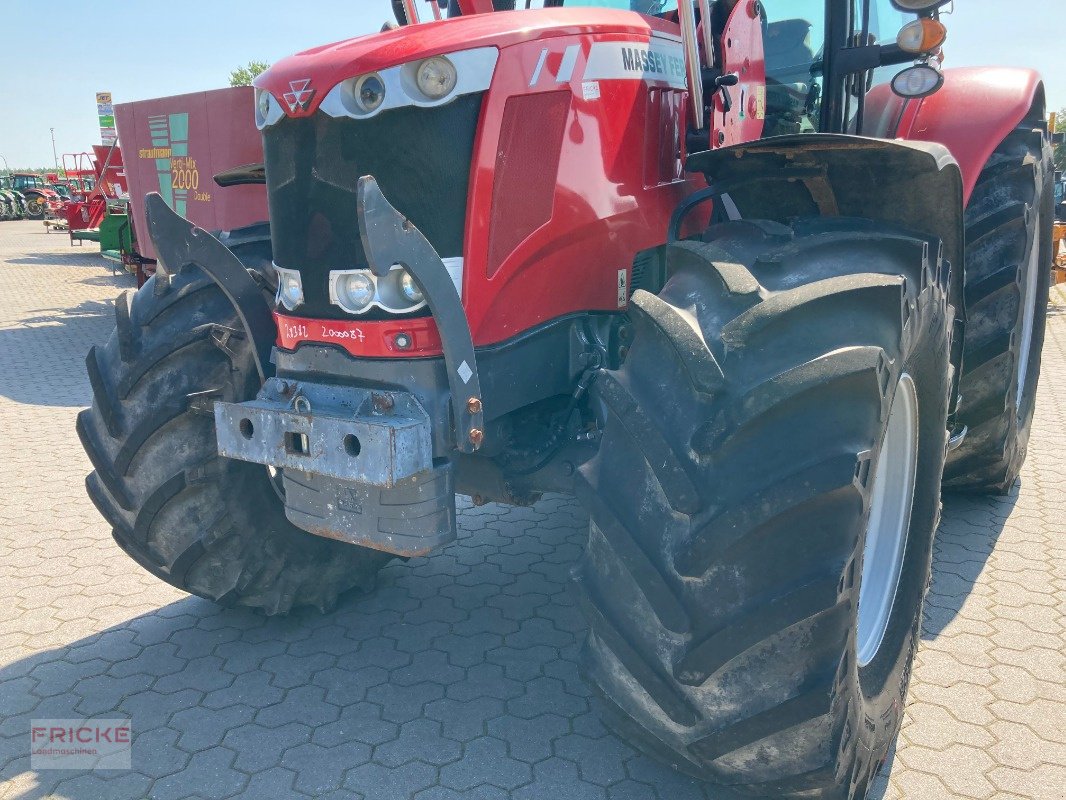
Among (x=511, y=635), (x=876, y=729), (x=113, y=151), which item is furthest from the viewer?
(x=113, y=151)

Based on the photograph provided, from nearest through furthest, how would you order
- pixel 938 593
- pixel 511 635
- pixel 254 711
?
pixel 254 711
pixel 511 635
pixel 938 593

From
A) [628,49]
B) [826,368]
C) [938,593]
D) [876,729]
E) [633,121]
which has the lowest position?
[938,593]

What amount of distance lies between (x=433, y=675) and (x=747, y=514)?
5.16ft

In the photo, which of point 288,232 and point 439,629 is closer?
point 288,232

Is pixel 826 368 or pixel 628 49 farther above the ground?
pixel 628 49

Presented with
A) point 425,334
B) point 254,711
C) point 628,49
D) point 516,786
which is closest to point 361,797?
point 516,786

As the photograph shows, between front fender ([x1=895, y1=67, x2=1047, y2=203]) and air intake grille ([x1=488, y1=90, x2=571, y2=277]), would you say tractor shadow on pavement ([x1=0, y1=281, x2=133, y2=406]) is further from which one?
front fender ([x1=895, y1=67, x2=1047, y2=203])

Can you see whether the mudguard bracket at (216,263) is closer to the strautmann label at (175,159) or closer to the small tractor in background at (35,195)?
the strautmann label at (175,159)

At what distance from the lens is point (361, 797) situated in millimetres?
2416

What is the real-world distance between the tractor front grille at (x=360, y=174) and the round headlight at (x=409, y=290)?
11 cm

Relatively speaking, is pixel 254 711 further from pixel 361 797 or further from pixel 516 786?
pixel 516 786

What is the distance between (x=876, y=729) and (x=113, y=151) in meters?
15.4

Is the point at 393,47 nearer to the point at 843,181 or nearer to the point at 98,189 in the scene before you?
the point at 843,181

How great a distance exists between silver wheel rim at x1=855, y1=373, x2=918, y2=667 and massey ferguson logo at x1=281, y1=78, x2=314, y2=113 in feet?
5.83
